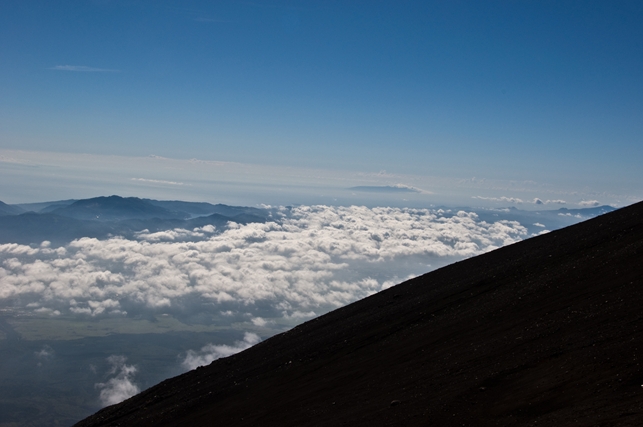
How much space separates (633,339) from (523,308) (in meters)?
9.69

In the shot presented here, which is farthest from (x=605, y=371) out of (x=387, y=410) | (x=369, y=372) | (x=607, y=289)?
(x=369, y=372)

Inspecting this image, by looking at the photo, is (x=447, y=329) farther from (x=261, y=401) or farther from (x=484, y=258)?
(x=484, y=258)

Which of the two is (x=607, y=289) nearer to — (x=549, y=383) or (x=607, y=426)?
(x=549, y=383)

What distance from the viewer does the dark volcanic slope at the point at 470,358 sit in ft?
49.1

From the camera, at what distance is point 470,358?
21141mm

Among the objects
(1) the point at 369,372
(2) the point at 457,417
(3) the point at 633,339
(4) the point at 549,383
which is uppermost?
(3) the point at 633,339

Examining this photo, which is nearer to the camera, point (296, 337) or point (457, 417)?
point (457, 417)

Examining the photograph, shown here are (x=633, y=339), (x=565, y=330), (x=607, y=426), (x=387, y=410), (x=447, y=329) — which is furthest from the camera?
(x=447, y=329)

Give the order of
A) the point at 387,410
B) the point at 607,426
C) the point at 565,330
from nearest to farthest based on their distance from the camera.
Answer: the point at 607,426 → the point at 387,410 → the point at 565,330

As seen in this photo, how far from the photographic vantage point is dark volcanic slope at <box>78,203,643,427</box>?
589 inches

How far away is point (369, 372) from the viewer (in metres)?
25.1

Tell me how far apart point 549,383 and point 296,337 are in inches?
1162

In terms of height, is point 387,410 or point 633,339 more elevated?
point 633,339

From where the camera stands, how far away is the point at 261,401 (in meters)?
26.3
